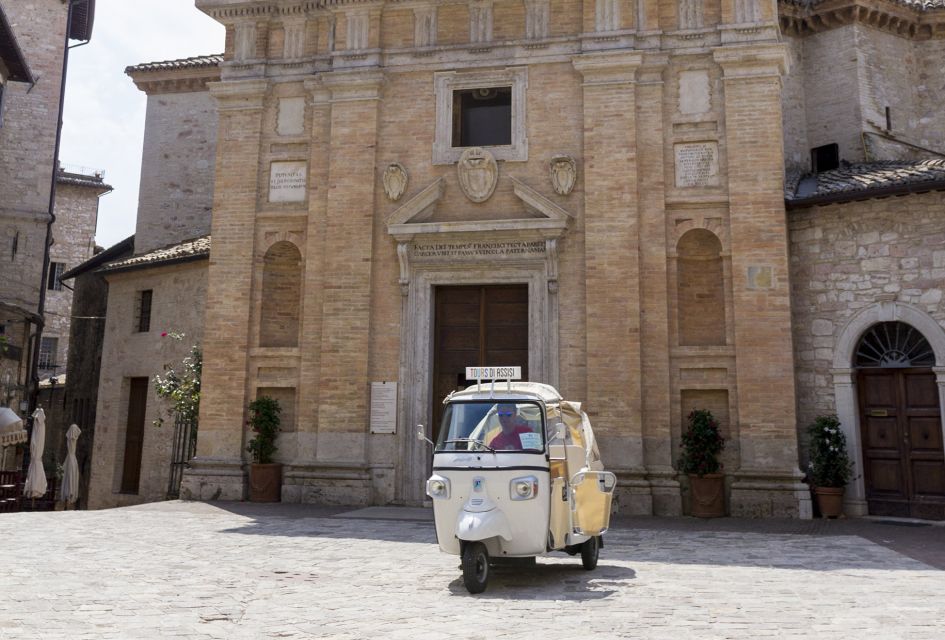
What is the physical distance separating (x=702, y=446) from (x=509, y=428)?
5.85 meters

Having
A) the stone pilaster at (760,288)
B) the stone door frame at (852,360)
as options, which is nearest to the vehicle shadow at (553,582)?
the stone pilaster at (760,288)

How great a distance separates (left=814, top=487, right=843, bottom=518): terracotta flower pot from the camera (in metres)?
11.7

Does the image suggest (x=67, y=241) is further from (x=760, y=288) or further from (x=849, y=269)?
(x=849, y=269)

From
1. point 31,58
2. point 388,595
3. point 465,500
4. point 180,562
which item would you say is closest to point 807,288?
point 465,500

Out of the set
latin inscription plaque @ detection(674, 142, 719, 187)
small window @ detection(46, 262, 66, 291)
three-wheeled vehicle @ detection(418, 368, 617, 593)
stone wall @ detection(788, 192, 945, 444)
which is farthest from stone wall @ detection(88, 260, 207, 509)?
small window @ detection(46, 262, 66, 291)

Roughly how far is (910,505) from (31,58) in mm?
25047

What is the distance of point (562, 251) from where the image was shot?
13.1m

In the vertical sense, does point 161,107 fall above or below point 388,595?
above

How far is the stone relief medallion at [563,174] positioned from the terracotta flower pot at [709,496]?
5021mm

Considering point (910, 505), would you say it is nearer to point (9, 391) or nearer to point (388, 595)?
point (388, 595)

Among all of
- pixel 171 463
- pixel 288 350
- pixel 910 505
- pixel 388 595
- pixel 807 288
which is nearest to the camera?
pixel 388 595

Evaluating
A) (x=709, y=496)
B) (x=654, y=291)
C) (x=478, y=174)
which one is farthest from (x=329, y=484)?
(x=654, y=291)

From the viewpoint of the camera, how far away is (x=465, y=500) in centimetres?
674

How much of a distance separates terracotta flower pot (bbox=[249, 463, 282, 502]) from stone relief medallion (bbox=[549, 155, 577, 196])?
21.8 feet
